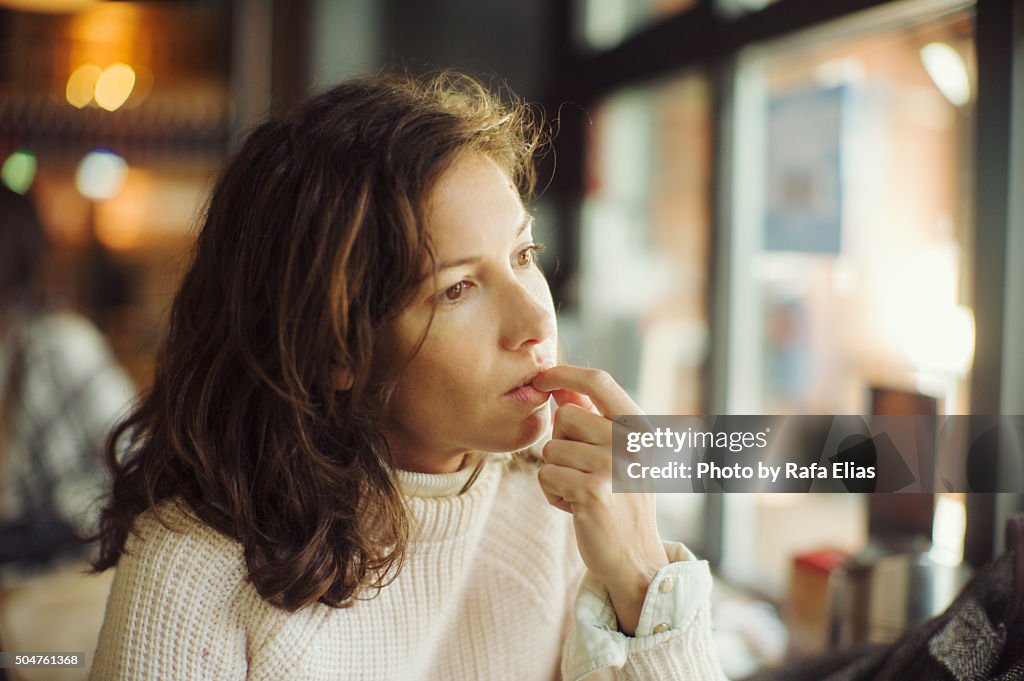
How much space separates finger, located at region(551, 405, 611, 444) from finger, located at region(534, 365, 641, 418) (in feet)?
0.05

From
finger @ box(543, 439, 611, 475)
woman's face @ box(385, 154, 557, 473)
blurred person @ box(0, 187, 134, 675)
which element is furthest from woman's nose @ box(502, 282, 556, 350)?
blurred person @ box(0, 187, 134, 675)

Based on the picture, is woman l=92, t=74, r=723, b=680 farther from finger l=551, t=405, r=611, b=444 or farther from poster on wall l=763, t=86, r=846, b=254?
poster on wall l=763, t=86, r=846, b=254

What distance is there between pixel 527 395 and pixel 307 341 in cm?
23

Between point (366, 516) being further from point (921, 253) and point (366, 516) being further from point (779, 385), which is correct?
point (779, 385)

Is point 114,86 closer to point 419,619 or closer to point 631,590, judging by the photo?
point 419,619

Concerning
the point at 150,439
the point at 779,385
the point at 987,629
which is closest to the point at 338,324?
the point at 150,439

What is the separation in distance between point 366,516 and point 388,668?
18cm

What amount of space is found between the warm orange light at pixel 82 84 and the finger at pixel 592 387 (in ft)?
9.09

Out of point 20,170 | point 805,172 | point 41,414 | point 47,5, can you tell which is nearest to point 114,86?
point 47,5

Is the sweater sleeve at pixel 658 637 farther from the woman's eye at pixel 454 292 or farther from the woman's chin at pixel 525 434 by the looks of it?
the woman's eye at pixel 454 292

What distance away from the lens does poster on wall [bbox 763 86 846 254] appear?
1.78 meters

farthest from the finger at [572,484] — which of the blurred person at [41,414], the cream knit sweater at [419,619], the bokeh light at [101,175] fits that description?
the bokeh light at [101,175]

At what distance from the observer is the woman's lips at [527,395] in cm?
85

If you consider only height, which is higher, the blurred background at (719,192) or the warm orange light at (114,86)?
the warm orange light at (114,86)
